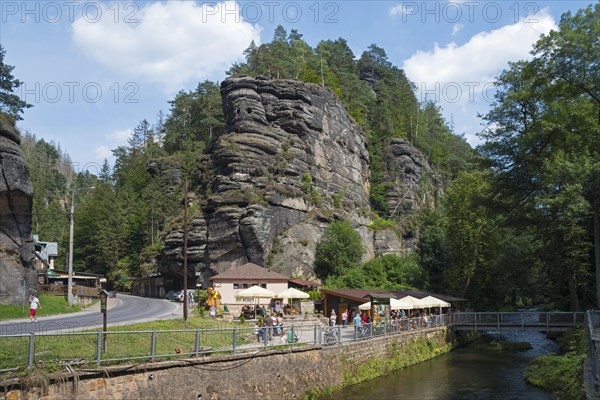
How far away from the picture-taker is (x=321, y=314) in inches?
1721

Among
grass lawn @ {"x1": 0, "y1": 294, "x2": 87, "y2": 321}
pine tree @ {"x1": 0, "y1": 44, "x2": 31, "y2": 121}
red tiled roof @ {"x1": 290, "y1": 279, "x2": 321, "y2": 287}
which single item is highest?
pine tree @ {"x1": 0, "y1": 44, "x2": 31, "y2": 121}

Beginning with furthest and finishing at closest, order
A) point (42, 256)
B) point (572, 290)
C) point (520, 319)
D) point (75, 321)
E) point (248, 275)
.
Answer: point (42, 256) < point (248, 275) < point (572, 290) < point (520, 319) < point (75, 321)

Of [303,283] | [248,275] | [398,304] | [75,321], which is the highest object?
[248,275]

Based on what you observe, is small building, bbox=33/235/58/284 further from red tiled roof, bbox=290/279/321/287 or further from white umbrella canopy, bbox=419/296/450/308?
white umbrella canopy, bbox=419/296/450/308

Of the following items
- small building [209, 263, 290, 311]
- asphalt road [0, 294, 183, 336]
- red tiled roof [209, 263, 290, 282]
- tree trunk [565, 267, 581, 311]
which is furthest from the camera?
red tiled roof [209, 263, 290, 282]

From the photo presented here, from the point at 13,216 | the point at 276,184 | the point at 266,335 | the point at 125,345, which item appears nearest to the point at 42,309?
the point at 13,216

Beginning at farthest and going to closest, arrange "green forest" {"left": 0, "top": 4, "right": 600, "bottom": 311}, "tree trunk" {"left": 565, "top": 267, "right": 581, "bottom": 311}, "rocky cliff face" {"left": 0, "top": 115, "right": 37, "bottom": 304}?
"tree trunk" {"left": 565, "top": 267, "right": 581, "bottom": 311} < "rocky cliff face" {"left": 0, "top": 115, "right": 37, "bottom": 304} < "green forest" {"left": 0, "top": 4, "right": 600, "bottom": 311}

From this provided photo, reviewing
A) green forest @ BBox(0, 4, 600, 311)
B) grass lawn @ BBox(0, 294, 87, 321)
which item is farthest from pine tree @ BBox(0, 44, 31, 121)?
grass lawn @ BBox(0, 294, 87, 321)

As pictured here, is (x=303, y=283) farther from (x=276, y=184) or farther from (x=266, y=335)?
(x=266, y=335)

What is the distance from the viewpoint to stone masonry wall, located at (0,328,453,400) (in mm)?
14102

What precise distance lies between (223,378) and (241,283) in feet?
88.9

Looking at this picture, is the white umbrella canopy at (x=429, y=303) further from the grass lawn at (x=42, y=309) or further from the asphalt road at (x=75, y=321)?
the grass lawn at (x=42, y=309)

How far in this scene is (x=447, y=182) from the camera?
98.5 m

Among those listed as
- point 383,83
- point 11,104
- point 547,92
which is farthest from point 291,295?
point 383,83
